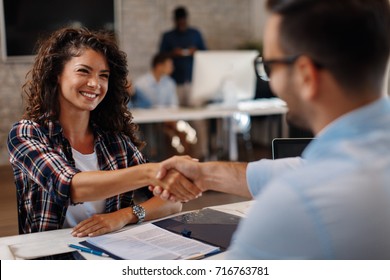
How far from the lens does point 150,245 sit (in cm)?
136

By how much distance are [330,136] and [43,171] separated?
1.03 m

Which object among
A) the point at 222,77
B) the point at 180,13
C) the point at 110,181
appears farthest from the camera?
the point at 180,13

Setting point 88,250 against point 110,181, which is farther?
point 110,181

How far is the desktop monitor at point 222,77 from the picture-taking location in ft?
14.9

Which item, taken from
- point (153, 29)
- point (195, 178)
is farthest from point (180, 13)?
point (195, 178)

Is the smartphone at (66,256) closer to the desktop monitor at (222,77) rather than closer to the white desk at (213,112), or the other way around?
the white desk at (213,112)

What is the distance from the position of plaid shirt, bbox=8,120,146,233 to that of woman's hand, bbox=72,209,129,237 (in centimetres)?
10

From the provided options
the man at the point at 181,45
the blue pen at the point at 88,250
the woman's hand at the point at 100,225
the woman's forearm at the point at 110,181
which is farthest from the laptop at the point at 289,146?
the man at the point at 181,45

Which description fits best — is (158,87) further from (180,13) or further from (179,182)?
(179,182)

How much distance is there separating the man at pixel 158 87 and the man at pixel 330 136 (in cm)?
436

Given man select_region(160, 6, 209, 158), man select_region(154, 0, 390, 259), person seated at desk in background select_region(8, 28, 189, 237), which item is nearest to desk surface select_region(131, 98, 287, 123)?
man select_region(160, 6, 209, 158)
